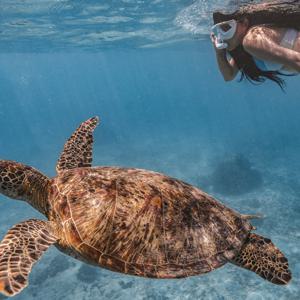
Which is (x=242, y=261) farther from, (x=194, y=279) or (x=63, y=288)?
(x=63, y=288)

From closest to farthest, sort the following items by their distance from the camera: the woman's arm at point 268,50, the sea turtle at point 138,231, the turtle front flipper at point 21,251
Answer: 1. the turtle front flipper at point 21,251
2. the sea turtle at point 138,231
3. the woman's arm at point 268,50

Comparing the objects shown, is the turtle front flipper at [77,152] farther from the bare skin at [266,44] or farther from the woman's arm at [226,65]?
the bare skin at [266,44]

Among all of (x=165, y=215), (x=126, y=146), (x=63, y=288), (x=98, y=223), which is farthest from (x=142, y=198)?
(x=126, y=146)

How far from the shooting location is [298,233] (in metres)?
12.1

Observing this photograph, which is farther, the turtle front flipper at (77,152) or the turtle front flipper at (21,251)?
the turtle front flipper at (77,152)

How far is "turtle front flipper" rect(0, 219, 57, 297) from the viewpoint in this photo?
2.88 m

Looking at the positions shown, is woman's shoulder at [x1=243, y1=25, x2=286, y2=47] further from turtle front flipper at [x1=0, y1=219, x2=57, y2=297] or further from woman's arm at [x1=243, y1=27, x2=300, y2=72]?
turtle front flipper at [x1=0, y1=219, x2=57, y2=297]

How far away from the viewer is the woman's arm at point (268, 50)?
11.6 feet

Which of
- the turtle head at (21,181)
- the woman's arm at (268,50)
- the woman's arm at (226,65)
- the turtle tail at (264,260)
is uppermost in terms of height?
the woman's arm at (268,50)

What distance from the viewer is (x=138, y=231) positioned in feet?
11.0

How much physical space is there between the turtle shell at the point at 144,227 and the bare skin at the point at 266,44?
1806mm

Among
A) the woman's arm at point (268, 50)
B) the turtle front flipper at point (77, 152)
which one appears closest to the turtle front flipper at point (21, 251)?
the turtle front flipper at point (77, 152)

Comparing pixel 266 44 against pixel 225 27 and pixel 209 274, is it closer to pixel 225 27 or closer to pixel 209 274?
pixel 225 27

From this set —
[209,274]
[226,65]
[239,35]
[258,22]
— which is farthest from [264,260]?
[209,274]
